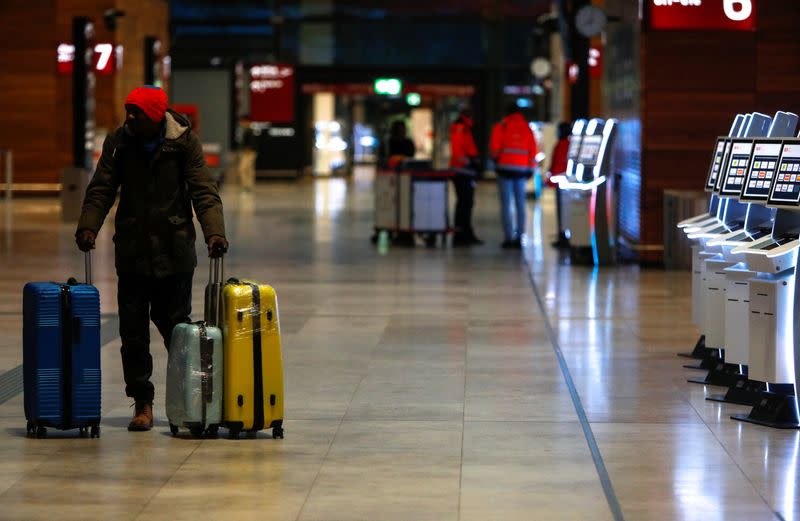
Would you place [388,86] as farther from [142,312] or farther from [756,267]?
[756,267]

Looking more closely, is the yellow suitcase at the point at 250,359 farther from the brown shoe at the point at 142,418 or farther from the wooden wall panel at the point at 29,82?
the wooden wall panel at the point at 29,82

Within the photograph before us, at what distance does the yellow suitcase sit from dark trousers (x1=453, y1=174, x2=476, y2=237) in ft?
41.1

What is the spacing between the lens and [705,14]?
1541 centimetres

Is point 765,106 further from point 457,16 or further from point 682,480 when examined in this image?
point 457,16

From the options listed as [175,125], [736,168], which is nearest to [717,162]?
[736,168]

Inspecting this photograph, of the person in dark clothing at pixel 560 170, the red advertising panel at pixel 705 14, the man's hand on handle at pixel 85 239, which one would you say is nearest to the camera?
the man's hand on handle at pixel 85 239

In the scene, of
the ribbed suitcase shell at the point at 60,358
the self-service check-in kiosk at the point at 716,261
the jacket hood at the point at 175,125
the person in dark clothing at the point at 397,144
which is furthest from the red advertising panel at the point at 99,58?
the ribbed suitcase shell at the point at 60,358

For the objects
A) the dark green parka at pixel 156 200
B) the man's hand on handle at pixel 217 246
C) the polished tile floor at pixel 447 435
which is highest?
the dark green parka at pixel 156 200

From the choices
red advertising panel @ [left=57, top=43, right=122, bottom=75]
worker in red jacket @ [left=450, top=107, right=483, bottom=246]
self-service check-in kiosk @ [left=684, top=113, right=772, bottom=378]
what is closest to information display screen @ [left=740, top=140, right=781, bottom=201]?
self-service check-in kiosk @ [left=684, top=113, right=772, bottom=378]

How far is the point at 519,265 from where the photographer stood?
16688mm

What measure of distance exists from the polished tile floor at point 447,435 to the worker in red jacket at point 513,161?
491 cm

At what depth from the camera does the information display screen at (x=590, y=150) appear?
53.4 ft

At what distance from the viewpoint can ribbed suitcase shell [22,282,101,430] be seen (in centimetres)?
702

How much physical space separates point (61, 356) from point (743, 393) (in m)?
3.56
